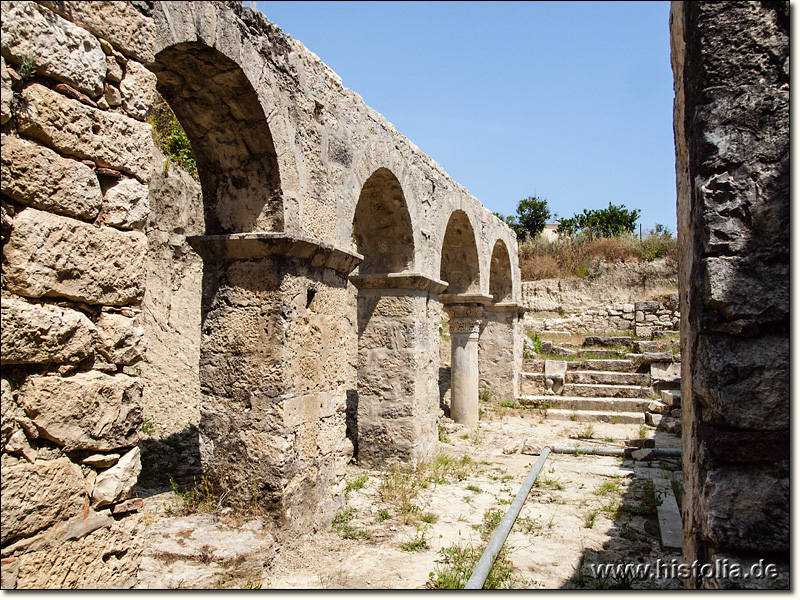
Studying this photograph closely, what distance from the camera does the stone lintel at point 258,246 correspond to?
4129 millimetres

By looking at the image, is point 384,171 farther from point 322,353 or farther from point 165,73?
point 165,73

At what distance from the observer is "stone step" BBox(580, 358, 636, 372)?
39.7ft

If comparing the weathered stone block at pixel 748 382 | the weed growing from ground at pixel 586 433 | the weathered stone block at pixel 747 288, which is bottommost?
the weed growing from ground at pixel 586 433

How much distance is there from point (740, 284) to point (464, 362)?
7.92 meters

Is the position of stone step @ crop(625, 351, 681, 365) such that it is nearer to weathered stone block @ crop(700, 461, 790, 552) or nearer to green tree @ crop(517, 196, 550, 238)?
weathered stone block @ crop(700, 461, 790, 552)

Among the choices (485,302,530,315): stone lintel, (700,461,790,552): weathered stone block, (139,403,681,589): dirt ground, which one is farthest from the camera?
(485,302,530,315): stone lintel

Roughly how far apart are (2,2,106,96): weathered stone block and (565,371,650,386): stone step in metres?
11.2

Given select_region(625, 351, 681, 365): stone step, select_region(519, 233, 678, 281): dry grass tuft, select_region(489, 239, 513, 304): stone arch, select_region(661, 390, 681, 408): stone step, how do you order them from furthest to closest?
select_region(519, 233, 678, 281): dry grass tuft
select_region(489, 239, 513, 304): stone arch
select_region(625, 351, 681, 365): stone step
select_region(661, 390, 681, 408): stone step

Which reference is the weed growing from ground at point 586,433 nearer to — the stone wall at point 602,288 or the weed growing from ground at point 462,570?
the weed growing from ground at point 462,570

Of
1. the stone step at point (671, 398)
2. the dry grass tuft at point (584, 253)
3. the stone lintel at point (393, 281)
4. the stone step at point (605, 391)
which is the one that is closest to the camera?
the stone lintel at point (393, 281)

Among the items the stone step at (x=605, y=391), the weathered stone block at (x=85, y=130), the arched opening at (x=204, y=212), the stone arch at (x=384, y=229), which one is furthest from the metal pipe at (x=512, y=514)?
the stone step at (x=605, y=391)

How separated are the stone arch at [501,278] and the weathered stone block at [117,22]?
978 cm

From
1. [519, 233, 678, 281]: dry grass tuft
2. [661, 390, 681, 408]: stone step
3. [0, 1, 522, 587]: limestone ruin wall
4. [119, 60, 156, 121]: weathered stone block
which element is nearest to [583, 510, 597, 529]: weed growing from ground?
[0, 1, 522, 587]: limestone ruin wall

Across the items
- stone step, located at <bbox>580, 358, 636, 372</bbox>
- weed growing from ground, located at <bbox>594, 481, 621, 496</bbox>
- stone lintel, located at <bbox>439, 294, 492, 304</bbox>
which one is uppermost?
stone lintel, located at <bbox>439, 294, 492, 304</bbox>
